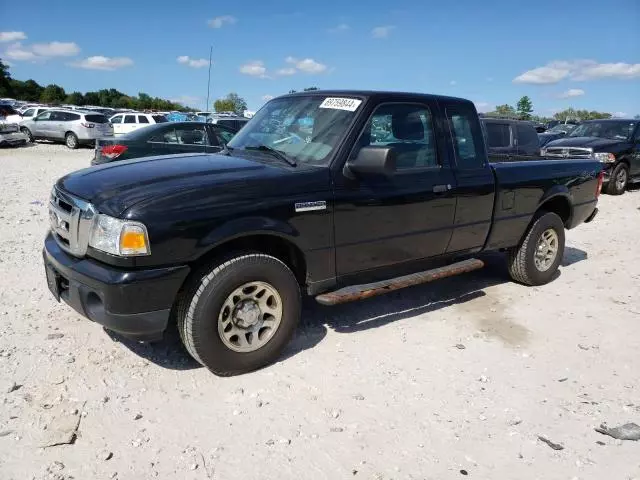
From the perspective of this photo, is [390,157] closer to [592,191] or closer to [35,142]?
[592,191]

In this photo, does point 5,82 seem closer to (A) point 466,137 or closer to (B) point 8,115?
(B) point 8,115

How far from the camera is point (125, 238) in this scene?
2.91m

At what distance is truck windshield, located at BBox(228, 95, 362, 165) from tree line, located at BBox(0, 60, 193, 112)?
7123 centimetres

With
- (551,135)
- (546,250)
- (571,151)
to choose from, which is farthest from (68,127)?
(546,250)

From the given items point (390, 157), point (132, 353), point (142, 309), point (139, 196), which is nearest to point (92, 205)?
point (139, 196)

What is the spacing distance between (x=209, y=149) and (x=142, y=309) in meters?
8.11

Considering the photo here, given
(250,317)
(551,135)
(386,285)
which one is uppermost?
(551,135)

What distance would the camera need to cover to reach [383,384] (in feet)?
11.3

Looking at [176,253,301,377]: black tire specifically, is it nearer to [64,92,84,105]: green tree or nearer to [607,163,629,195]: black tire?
[607,163,629,195]: black tire

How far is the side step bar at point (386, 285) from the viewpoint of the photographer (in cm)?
372

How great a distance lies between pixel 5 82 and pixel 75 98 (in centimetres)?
868

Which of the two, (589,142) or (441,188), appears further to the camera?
(589,142)

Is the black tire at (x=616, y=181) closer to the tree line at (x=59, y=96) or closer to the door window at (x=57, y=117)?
the door window at (x=57, y=117)

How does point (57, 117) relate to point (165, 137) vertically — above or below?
above
